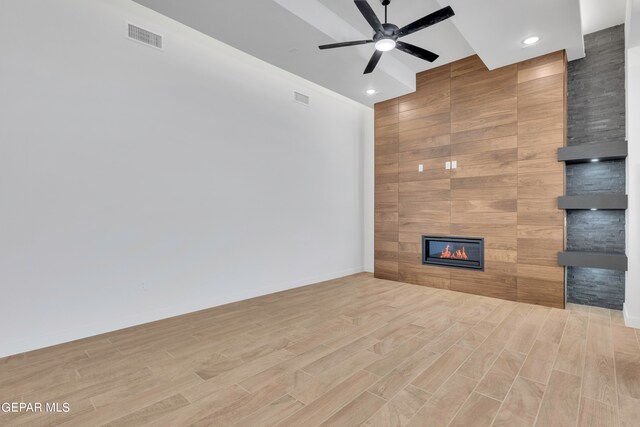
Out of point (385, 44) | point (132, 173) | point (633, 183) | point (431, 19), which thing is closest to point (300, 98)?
point (385, 44)

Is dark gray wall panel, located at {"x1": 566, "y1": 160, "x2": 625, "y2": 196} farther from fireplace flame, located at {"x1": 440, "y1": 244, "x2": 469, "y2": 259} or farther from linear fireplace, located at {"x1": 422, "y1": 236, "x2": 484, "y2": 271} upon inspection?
fireplace flame, located at {"x1": 440, "y1": 244, "x2": 469, "y2": 259}

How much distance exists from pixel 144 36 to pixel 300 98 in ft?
7.23

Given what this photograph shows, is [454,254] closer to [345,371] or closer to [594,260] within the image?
[594,260]

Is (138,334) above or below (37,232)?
below

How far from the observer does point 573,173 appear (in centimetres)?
381

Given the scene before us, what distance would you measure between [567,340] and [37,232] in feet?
14.9

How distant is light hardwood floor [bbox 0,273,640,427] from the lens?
5.52 feet

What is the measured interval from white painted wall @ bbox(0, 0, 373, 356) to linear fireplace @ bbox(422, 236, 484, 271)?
1911 millimetres

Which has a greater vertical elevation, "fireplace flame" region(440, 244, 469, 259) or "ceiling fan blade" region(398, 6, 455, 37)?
"ceiling fan blade" region(398, 6, 455, 37)

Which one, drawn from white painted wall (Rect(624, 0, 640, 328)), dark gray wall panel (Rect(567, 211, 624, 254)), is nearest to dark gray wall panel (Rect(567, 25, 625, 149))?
white painted wall (Rect(624, 0, 640, 328))

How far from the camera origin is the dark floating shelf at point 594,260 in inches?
124

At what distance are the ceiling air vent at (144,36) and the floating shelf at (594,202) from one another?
187 inches

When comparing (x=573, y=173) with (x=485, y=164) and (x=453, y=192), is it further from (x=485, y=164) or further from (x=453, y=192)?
(x=453, y=192)

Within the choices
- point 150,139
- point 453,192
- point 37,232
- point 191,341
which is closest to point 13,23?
point 150,139
